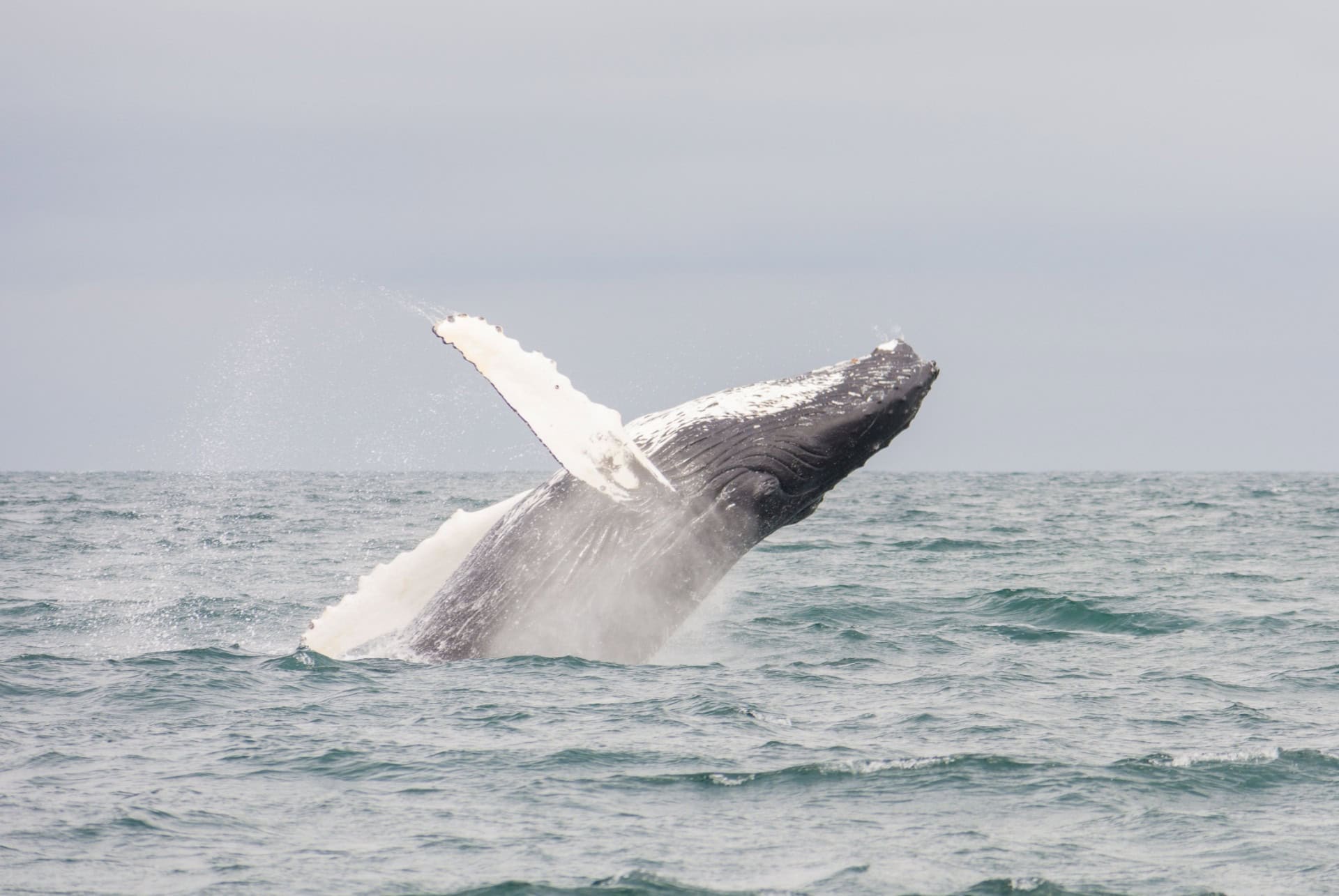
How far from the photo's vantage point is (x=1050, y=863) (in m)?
5.65

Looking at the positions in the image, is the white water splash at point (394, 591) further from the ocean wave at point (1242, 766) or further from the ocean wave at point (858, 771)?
the ocean wave at point (1242, 766)

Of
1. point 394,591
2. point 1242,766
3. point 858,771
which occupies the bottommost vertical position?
point 1242,766

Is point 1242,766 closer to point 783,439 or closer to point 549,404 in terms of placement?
point 783,439

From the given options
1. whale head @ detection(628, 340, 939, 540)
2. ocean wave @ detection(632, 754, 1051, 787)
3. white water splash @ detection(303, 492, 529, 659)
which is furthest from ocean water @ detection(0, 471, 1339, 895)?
whale head @ detection(628, 340, 939, 540)

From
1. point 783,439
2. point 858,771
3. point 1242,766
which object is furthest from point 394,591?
point 1242,766

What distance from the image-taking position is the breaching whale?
29.1 feet

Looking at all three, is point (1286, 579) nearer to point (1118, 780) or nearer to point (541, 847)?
point (1118, 780)

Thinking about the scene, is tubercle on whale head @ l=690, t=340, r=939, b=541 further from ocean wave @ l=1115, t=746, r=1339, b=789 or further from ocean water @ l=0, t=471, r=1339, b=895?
ocean wave @ l=1115, t=746, r=1339, b=789

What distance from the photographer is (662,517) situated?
8.89m

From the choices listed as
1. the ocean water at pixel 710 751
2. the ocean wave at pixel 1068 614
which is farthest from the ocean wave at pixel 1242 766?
the ocean wave at pixel 1068 614

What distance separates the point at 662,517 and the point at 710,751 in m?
1.87

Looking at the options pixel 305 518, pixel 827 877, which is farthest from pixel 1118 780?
pixel 305 518

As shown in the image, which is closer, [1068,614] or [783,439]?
[783,439]

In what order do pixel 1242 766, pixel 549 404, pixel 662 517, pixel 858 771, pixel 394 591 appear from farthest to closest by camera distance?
pixel 394 591 < pixel 662 517 < pixel 549 404 < pixel 1242 766 < pixel 858 771
